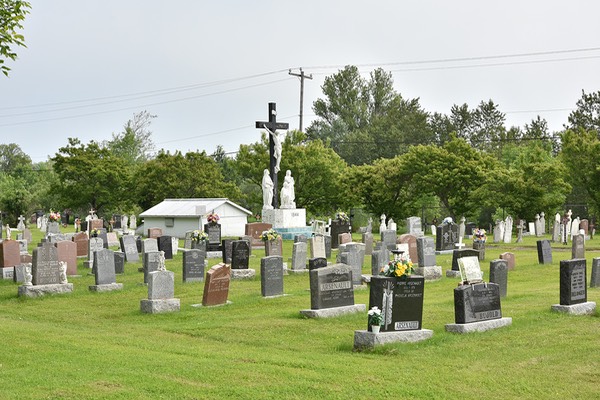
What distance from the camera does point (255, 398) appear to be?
10.2 meters

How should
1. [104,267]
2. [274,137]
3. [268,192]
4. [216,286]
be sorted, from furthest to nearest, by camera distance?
1. [274,137]
2. [268,192]
3. [104,267]
4. [216,286]

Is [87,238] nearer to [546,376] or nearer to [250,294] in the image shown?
[250,294]

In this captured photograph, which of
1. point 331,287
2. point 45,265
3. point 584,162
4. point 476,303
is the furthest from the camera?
point 584,162

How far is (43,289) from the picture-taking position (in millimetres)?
21406

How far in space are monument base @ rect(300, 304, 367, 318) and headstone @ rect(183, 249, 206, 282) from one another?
24.4 feet

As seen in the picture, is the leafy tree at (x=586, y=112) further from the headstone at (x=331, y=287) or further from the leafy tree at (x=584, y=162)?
the headstone at (x=331, y=287)

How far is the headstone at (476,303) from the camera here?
1480cm

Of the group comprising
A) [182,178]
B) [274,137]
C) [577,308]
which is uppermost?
[274,137]

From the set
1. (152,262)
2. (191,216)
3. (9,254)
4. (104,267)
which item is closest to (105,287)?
(104,267)

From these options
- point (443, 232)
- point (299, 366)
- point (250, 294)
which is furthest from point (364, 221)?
point (299, 366)

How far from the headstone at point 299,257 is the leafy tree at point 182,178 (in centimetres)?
3284

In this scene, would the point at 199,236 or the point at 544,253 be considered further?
the point at 199,236

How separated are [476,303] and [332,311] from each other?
3.03 metres

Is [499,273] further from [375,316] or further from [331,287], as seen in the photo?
[375,316]
